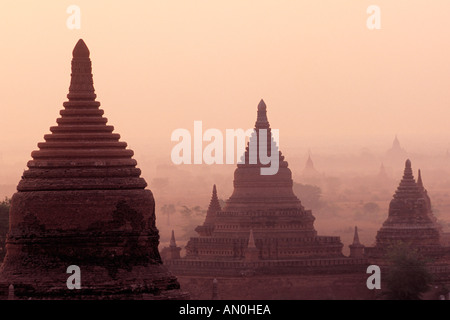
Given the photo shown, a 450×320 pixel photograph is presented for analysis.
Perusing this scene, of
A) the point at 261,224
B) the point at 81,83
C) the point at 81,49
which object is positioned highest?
the point at 81,49

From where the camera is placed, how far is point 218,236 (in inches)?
4653

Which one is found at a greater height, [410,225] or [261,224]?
[261,224]

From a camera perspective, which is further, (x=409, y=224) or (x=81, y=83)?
(x=409, y=224)

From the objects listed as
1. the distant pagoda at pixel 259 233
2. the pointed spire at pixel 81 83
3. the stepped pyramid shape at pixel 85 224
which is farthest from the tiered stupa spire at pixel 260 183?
the stepped pyramid shape at pixel 85 224

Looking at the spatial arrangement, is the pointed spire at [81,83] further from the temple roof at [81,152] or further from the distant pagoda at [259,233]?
the distant pagoda at [259,233]

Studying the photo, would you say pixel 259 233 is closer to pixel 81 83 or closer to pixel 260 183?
pixel 260 183

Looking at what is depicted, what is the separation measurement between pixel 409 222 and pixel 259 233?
267 inches

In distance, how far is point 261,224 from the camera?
119000mm

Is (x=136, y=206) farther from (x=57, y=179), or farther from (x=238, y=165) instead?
(x=238, y=165)

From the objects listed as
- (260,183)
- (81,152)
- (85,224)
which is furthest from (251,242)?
(85,224)

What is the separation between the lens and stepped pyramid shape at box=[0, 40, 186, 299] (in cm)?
6800

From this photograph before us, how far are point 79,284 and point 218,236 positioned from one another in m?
50.7
